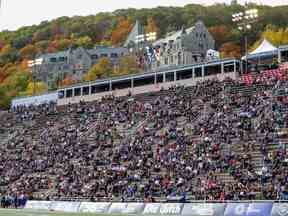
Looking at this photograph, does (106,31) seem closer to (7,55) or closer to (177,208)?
(7,55)

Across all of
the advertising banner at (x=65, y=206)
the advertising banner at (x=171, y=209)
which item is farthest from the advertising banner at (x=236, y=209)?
the advertising banner at (x=65, y=206)

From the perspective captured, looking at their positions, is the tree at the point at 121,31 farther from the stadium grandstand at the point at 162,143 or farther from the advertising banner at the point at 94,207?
the advertising banner at the point at 94,207

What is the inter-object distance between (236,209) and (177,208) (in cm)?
424

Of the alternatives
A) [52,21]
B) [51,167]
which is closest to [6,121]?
[51,167]

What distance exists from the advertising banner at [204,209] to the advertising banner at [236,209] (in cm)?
39

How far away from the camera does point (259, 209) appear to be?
27922 millimetres

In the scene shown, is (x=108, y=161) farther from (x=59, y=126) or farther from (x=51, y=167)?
(x=59, y=126)

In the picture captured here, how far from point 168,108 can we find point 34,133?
Answer: 17086mm

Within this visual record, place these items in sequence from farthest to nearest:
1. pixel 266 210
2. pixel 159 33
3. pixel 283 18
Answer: pixel 159 33 < pixel 283 18 < pixel 266 210

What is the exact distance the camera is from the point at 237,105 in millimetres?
48906

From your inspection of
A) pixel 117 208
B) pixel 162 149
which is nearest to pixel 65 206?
pixel 117 208

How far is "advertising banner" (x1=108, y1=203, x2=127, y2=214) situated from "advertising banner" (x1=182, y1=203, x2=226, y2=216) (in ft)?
15.7

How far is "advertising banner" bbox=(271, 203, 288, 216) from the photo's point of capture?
86.8 ft

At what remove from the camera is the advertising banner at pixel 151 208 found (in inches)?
1325
